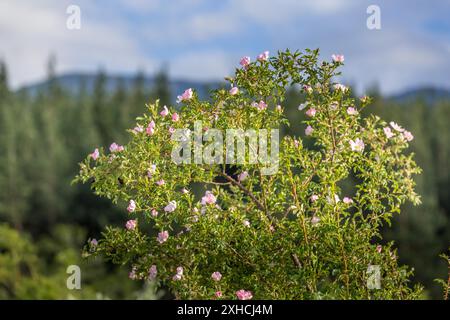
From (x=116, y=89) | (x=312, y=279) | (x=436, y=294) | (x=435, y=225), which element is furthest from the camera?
(x=116, y=89)

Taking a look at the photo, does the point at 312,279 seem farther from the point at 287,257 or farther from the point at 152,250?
the point at 152,250

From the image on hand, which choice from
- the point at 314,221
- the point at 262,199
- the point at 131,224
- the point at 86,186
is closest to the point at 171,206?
the point at 131,224

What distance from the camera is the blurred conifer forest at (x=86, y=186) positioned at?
35.4 m

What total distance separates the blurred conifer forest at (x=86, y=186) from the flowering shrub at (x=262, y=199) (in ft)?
82.3

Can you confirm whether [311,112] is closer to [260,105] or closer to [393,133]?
[260,105]

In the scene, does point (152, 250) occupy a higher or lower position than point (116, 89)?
lower

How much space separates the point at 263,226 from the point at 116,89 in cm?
6092

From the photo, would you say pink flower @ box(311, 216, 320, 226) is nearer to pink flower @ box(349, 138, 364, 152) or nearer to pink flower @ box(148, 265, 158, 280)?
pink flower @ box(349, 138, 364, 152)

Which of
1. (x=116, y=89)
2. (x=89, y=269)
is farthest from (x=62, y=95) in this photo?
(x=89, y=269)

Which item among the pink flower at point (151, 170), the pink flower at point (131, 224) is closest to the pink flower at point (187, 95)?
the pink flower at point (151, 170)

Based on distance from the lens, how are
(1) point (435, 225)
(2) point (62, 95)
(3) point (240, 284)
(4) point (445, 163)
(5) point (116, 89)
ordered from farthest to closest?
(2) point (62, 95) < (5) point (116, 89) < (4) point (445, 163) < (1) point (435, 225) < (3) point (240, 284)

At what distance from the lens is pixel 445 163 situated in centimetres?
4719

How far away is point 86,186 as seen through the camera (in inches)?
1606

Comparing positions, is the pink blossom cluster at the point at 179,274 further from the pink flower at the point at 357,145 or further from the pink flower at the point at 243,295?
the pink flower at the point at 357,145
